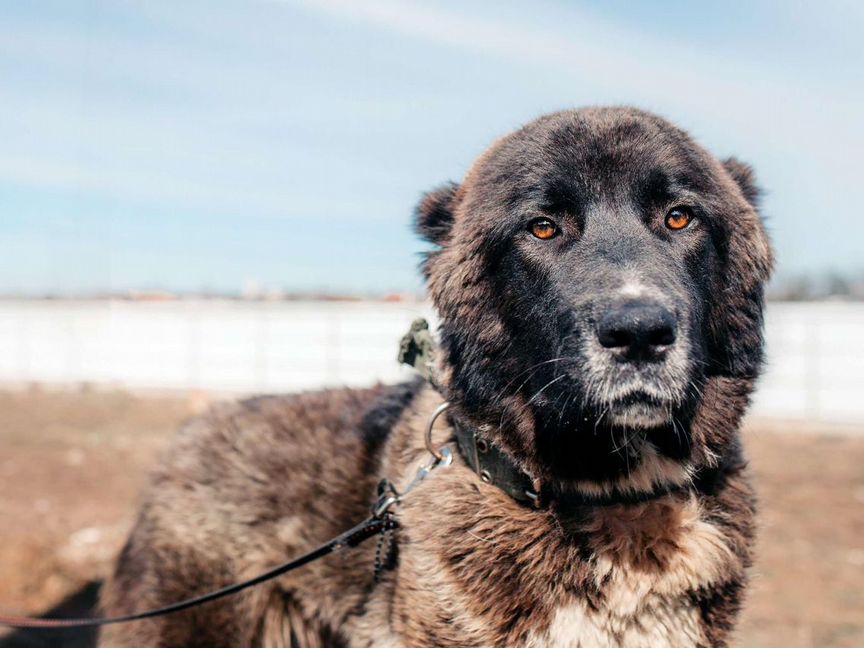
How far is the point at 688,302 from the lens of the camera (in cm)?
268

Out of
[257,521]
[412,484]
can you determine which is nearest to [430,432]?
[412,484]

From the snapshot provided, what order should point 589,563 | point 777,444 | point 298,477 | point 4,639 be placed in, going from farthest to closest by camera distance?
point 777,444 < point 4,639 < point 298,477 < point 589,563

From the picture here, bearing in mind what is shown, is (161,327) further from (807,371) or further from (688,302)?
(688,302)

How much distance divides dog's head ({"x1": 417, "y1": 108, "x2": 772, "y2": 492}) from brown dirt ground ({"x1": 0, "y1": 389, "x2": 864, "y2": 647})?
69 centimetres

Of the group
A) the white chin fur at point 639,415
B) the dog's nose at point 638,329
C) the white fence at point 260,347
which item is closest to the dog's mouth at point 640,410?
the white chin fur at point 639,415

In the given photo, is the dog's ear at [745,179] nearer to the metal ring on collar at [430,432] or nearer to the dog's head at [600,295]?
the dog's head at [600,295]

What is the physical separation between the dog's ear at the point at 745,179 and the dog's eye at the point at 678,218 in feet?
1.81

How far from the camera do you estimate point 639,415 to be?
2.60 m

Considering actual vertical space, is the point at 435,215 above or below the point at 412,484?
above

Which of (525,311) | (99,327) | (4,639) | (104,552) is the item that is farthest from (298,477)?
(99,327)

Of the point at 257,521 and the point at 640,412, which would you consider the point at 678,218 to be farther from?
the point at 257,521

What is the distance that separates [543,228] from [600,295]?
0.54 metres

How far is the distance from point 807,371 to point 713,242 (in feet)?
53.9

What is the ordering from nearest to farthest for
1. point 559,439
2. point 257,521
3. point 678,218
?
point 559,439 < point 678,218 < point 257,521
